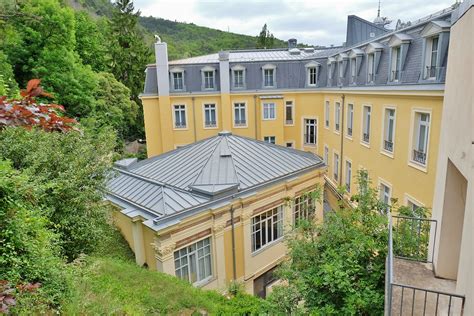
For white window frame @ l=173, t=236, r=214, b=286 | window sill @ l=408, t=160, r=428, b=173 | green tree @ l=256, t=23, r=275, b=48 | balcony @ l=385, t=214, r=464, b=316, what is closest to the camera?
balcony @ l=385, t=214, r=464, b=316

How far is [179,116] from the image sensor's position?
25.5 meters

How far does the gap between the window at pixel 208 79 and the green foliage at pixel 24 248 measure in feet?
71.7

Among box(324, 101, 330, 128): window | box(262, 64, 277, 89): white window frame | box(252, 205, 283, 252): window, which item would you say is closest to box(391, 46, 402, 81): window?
box(252, 205, 283, 252): window

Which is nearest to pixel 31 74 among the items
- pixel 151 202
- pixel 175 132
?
pixel 175 132

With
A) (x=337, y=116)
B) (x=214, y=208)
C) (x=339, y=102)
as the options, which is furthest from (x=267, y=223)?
(x=339, y=102)

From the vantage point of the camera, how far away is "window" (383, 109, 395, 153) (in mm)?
13523

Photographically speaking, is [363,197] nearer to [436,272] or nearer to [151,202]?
[436,272]

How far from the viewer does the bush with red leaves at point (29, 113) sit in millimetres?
3062

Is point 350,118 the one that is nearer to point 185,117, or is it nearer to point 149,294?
point 185,117

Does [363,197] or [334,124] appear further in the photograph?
[334,124]

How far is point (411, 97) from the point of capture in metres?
11.7

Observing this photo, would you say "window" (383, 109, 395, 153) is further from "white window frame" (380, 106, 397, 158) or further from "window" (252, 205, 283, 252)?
"window" (252, 205, 283, 252)

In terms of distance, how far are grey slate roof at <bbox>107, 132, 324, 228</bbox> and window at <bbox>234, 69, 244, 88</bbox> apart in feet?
34.4

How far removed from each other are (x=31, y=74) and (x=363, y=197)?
20.9 meters
